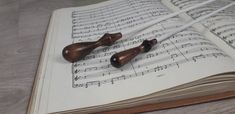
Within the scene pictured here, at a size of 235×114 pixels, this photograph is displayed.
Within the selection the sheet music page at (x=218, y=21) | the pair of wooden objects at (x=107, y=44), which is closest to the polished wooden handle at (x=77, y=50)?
the pair of wooden objects at (x=107, y=44)

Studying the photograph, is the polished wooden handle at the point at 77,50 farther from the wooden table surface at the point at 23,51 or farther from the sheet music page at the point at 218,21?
the sheet music page at the point at 218,21

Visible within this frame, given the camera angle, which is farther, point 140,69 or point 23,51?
point 23,51

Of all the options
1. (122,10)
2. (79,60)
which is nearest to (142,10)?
(122,10)

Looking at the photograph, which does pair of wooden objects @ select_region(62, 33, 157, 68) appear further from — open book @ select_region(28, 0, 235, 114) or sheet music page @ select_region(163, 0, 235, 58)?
sheet music page @ select_region(163, 0, 235, 58)

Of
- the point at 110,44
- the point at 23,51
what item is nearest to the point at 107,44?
the point at 110,44

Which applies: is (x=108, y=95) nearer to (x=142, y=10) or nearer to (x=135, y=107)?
(x=135, y=107)

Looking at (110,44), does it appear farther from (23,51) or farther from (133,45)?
(23,51)

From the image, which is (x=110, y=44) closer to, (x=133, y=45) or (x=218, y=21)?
(x=133, y=45)
